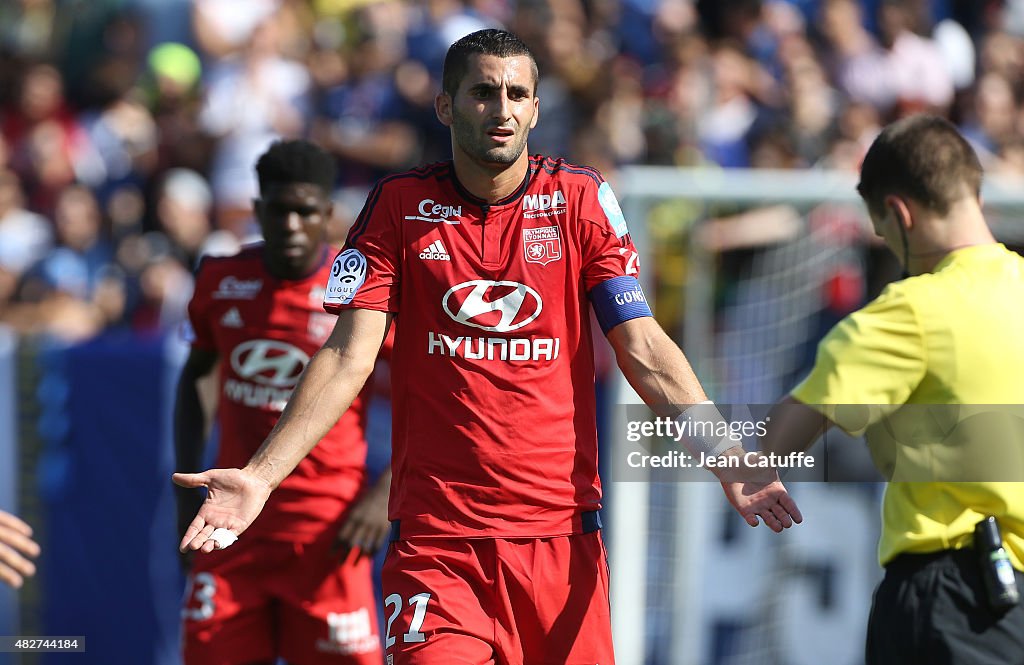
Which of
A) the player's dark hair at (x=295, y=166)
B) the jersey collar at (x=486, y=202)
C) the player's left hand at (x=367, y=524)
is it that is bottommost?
the player's left hand at (x=367, y=524)

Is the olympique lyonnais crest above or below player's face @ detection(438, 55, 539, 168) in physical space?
below

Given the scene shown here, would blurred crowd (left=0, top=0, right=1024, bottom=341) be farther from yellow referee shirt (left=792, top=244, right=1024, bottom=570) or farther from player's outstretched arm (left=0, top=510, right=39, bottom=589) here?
yellow referee shirt (left=792, top=244, right=1024, bottom=570)

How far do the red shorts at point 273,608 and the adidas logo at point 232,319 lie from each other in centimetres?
99

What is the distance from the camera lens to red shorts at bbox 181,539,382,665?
5988mm

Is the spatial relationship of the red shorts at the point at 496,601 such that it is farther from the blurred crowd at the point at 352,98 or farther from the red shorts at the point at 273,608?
the blurred crowd at the point at 352,98

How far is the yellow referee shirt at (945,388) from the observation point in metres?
4.15

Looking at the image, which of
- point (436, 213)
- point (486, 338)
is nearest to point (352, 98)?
point (436, 213)

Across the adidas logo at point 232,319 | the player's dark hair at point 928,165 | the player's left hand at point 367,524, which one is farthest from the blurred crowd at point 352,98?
the player's dark hair at point 928,165

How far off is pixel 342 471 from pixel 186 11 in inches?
330

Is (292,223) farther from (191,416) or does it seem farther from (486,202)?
(486,202)

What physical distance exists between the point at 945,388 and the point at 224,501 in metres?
2.29

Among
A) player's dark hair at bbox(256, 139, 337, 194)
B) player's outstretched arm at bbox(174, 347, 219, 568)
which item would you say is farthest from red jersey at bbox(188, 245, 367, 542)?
player's dark hair at bbox(256, 139, 337, 194)

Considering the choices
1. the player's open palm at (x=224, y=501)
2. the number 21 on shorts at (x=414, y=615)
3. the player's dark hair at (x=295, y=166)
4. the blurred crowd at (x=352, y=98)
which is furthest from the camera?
the blurred crowd at (x=352, y=98)

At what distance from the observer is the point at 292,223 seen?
6.18m
